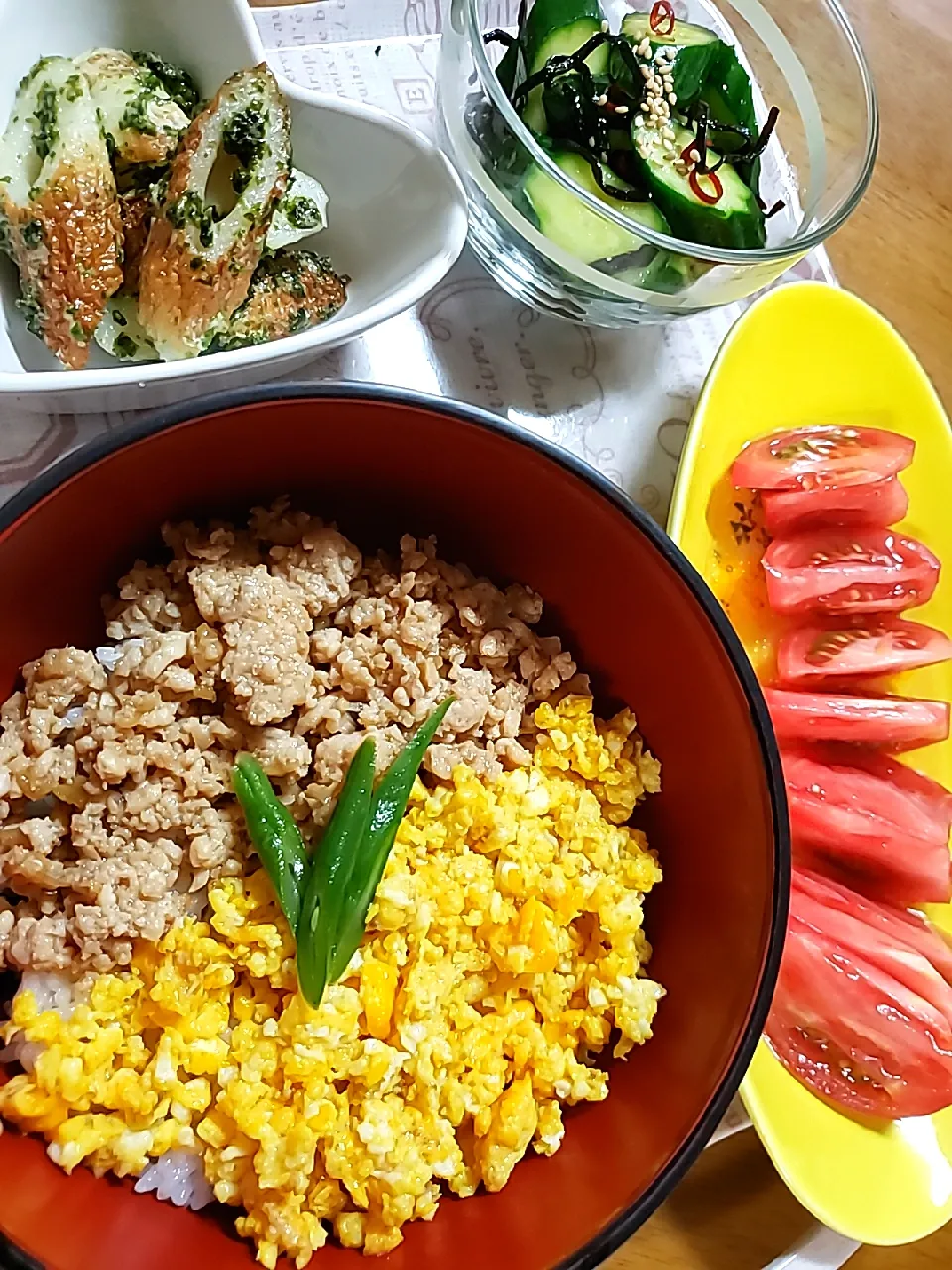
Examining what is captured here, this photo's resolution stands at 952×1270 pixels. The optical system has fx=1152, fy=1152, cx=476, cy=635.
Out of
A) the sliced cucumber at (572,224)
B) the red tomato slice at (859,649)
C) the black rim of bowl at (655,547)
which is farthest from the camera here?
the red tomato slice at (859,649)

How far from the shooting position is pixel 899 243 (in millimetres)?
1413

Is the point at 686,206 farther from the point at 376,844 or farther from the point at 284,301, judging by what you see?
the point at 376,844

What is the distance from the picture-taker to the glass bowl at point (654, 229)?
110cm

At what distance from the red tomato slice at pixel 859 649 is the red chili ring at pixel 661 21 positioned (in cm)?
65

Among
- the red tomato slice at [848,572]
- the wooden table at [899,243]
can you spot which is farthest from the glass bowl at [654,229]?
the red tomato slice at [848,572]

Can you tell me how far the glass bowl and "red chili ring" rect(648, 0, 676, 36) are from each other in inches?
2.6

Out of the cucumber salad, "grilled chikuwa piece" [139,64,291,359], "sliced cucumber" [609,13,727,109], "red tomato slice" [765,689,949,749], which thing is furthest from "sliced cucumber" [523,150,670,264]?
"red tomato slice" [765,689,949,749]

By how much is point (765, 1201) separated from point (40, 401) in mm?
1039

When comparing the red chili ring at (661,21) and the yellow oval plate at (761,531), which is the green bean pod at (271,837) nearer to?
the yellow oval plate at (761,531)

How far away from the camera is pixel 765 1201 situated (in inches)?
46.4

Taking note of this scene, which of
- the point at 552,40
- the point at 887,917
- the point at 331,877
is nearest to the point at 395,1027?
the point at 331,877

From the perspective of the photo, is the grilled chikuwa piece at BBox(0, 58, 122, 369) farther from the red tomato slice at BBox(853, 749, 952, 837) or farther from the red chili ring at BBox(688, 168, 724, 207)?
the red tomato slice at BBox(853, 749, 952, 837)

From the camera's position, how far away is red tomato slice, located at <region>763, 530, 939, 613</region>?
1.20 meters

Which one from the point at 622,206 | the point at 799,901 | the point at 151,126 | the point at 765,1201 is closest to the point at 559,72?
the point at 622,206
